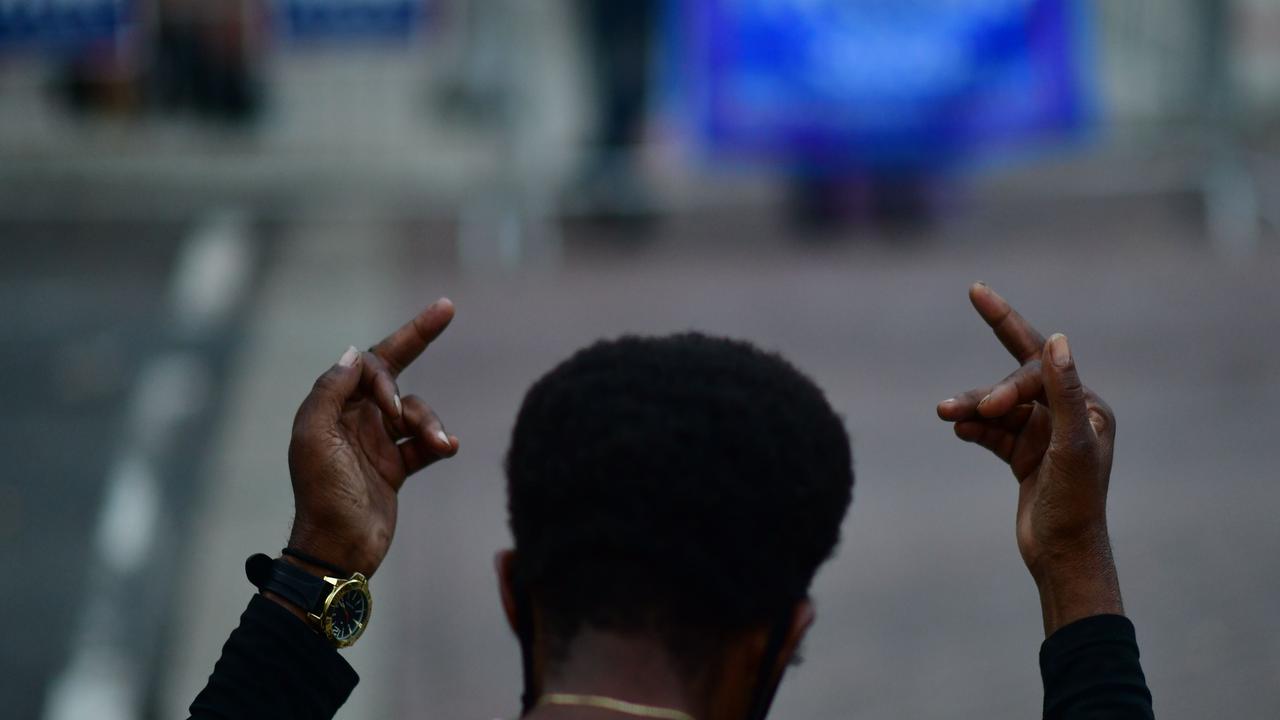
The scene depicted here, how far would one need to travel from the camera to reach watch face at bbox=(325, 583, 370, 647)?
1860 millimetres

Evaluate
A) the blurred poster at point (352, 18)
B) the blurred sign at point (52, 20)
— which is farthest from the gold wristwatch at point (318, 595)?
the blurred sign at point (52, 20)

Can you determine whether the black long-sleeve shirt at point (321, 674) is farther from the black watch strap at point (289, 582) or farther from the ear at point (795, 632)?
the ear at point (795, 632)

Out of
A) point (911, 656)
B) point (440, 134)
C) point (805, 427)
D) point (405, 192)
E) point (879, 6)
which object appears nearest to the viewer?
point (805, 427)

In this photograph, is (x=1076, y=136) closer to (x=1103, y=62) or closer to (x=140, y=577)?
(x=1103, y=62)

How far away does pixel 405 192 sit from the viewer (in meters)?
9.66

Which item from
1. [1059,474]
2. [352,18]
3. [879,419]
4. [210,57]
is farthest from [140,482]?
[1059,474]

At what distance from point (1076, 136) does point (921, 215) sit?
40.1 inches

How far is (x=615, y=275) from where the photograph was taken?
7988 mm

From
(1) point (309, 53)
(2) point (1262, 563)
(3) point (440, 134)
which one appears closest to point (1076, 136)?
(2) point (1262, 563)

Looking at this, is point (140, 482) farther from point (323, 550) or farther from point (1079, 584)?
point (1079, 584)

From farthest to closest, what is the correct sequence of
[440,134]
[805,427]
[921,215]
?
[440,134] < [921,215] < [805,427]

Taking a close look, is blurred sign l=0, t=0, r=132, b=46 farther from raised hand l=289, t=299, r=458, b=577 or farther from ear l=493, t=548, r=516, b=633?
ear l=493, t=548, r=516, b=633

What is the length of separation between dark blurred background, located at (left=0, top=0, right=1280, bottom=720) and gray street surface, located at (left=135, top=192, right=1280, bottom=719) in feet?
0.07

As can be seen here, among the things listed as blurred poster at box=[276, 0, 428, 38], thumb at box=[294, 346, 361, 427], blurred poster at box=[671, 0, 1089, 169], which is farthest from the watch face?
blurred poster at box=[276, 0, 428, 38]
